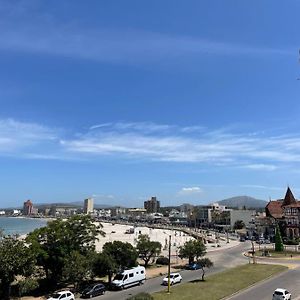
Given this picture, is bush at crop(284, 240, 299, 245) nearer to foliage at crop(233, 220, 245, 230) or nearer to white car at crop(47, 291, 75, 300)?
foliage at crop(233, 220, 245, 230)

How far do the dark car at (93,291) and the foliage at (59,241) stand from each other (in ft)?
13.3

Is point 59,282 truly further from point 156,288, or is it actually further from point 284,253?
point 284,253

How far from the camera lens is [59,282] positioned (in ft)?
146

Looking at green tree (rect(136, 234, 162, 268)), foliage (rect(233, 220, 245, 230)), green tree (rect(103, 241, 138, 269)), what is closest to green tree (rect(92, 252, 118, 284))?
green tree (rect(103, 241, 138, 269))

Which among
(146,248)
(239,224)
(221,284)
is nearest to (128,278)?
(221,284)

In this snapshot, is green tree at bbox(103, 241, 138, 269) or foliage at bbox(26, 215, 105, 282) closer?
foliage at bbox(26, 215, 105, 282)

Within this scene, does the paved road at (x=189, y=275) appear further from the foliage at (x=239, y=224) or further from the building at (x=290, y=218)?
the foliage at (x=239, y=224)

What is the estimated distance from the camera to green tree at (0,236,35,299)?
34250 millimetres

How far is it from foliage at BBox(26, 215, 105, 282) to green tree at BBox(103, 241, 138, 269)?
213cm

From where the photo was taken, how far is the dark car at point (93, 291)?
38.4m

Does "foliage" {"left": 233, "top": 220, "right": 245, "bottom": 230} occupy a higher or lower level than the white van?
higher

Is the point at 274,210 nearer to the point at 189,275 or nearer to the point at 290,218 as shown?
the point at 290,218

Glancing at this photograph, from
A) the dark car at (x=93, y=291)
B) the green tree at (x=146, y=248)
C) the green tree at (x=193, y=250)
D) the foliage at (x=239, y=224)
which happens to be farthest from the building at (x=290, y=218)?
the dark car at (x=93, y=291)

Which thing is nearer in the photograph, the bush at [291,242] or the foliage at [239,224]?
the bush at [291,242]
